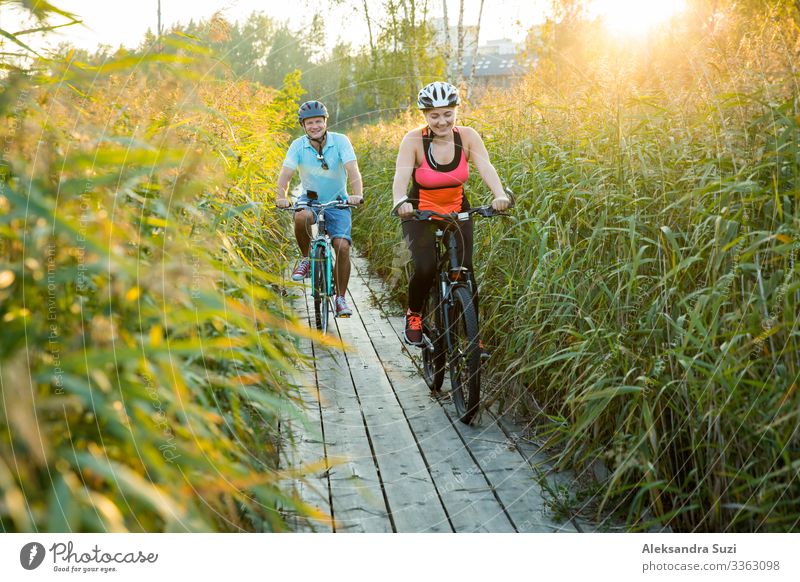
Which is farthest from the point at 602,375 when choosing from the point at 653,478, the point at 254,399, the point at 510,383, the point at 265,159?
the point at 265,159

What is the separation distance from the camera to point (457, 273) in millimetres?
3814

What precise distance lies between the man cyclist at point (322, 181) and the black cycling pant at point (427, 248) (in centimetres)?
109

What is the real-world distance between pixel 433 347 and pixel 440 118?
4.10 ft

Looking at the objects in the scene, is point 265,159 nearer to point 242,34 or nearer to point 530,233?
point 530,233

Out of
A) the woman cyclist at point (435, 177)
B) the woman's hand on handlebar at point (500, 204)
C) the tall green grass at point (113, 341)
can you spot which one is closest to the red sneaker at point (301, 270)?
the woman cyclist at point (435, 177)

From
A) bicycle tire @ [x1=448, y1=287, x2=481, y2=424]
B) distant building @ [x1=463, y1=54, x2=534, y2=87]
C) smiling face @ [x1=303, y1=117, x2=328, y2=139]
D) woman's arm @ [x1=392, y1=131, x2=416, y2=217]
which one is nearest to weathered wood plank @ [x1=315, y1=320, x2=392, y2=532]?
bicycle tire @ [x1=448, y1=287, x2=481, y2=424]

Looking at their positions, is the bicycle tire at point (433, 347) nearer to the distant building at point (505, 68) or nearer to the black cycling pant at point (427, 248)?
the black cycling pant at point (427, 248)

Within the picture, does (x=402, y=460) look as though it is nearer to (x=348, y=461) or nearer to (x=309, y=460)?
(x=348, y=461)

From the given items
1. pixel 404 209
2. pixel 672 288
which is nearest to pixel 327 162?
pixel 404 209

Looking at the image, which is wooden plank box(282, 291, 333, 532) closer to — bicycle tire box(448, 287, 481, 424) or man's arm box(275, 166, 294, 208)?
bicycle tire box(448, 287, 481, 424)

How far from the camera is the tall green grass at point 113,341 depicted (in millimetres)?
1287

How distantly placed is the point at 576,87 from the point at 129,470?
13.1ft

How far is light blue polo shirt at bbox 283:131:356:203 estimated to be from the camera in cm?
502

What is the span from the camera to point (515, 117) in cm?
499
